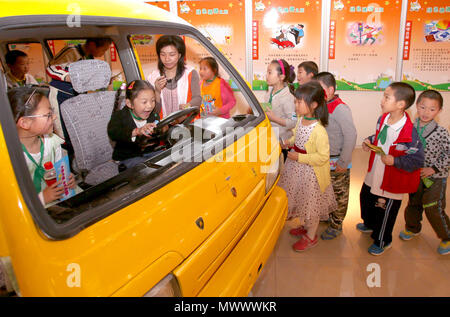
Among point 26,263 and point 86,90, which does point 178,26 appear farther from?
point 26,263

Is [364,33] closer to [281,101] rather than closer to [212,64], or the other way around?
[281,101]

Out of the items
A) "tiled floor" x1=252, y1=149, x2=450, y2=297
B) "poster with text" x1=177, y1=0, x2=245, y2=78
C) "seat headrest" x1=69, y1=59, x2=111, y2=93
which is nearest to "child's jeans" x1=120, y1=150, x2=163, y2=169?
"seat headrest" x1=69, y1=59, x2=111, y2=93

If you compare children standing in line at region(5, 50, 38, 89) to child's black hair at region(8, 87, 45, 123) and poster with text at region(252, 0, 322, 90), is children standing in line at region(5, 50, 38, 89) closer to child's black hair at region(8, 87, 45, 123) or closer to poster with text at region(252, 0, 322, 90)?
child's black hair at region(8, 87, 45, 123)

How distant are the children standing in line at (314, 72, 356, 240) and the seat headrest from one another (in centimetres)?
169

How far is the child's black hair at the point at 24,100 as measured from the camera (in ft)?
4.28

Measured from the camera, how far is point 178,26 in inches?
72.8

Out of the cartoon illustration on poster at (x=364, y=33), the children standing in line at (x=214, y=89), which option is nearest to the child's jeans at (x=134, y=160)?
the children standing in line at (x=214, y=89)

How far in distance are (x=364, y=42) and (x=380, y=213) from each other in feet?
11.2

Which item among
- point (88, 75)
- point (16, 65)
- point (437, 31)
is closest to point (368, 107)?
point (437, 31)

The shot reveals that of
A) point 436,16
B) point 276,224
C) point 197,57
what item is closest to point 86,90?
point 276,224

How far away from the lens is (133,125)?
6.84ft

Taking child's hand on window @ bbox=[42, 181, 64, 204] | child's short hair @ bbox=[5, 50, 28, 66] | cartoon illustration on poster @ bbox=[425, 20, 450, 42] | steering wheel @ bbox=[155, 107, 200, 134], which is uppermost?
cartoon illustration on poster @ bbox=[425, 20, 450, 42]

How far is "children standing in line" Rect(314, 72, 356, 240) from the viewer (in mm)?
2576

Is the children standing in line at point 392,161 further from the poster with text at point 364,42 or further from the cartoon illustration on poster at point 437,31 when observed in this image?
the cartoon illustration on poster at point 437,31
